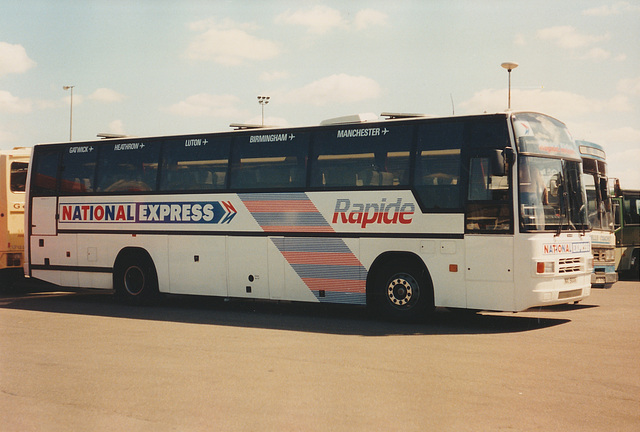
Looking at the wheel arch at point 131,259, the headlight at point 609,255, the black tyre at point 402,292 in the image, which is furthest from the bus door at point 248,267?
the headlight at point 609,255

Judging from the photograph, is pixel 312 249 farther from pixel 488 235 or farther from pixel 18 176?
pixel 18 176

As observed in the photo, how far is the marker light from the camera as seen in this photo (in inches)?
449

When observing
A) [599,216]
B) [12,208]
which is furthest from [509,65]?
[12,208]

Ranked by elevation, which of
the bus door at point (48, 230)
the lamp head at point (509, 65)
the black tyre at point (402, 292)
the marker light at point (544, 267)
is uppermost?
the lamp head at point (509, 65)

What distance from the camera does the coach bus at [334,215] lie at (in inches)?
461

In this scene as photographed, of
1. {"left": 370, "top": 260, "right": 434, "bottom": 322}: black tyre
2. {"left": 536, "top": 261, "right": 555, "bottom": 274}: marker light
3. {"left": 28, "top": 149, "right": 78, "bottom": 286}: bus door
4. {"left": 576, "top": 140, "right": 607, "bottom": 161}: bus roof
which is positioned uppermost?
{"left": 576, "top": 140, "right": 607, "bottom": 161}: bus roof

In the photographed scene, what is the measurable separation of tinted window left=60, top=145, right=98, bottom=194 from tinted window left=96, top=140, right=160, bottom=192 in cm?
25

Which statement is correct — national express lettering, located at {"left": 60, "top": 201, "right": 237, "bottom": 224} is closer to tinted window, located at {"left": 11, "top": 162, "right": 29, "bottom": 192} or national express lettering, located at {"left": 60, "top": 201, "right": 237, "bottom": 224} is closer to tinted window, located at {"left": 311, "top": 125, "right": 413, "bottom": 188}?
tinted window, located at {"left": 311, "top": 125, "right": 413, "bottom": 188}

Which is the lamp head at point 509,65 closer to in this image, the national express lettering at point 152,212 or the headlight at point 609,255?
the headlight at point 609,255

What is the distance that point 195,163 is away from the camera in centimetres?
1491

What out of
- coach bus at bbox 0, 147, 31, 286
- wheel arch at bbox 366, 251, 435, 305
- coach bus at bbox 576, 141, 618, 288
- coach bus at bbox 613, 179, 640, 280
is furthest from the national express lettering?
coach bus at bbox 613, 179, 640, 280

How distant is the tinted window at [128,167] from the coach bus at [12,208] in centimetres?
→ 396

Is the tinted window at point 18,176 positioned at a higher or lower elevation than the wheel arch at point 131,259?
higher

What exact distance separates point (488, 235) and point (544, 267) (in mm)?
993
